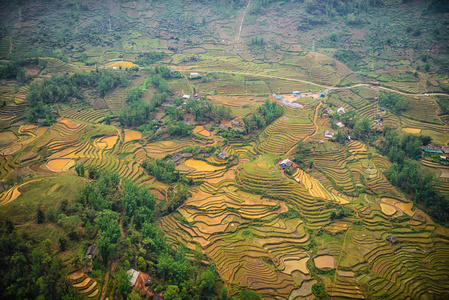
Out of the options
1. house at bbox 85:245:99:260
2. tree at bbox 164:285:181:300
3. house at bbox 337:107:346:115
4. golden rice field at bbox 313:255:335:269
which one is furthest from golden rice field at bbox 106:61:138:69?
golden rice field at bbox 313:255:335:269

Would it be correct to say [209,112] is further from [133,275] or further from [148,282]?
[148,282]

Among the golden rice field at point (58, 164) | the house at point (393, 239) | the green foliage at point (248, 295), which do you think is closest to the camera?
the green foliage at point (248, 295)

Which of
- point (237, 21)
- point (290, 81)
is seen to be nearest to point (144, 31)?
point (237, 21)

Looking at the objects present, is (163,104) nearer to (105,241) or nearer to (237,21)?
(105,241)

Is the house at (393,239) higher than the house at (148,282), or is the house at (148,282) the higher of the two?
the house at (148,282)

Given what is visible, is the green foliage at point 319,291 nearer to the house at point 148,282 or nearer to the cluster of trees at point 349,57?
the house at point 148,282

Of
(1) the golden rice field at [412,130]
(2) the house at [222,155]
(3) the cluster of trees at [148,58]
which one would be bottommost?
(2) the house at [222,155]

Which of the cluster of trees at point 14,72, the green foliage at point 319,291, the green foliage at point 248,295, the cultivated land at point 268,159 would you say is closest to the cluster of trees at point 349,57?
the cultivated land at point 268,159
